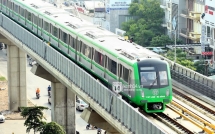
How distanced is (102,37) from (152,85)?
8835 millimetres

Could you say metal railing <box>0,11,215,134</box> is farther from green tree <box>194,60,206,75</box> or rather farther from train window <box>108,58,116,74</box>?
green tree <box>194,60,206,75</box>

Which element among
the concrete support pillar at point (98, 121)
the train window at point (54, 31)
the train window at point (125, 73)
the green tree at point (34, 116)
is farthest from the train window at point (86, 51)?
the train window at point (54, 31)

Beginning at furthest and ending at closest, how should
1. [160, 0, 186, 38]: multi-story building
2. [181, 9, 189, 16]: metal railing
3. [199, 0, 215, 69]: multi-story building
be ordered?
[160, 0, 186, 38]: multi-story building < [181, 9, 189, 16]: metal railing < [199, 0, 215, 69]: multi-story building

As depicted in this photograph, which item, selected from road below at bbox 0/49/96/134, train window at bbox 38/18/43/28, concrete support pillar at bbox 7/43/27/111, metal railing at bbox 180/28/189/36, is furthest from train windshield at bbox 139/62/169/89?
metal railing at bbox 180/28/189/36

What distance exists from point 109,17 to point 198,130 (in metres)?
71.2

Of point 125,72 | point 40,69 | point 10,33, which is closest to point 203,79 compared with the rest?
point 125,72

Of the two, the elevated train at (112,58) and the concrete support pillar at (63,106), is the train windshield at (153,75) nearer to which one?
the elevated train at (112,58)

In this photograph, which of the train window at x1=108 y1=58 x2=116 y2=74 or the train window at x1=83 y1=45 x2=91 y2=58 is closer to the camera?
the train window at x1=108 y1=58 x2=116 y2=74

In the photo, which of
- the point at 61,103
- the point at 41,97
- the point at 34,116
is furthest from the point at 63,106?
the point at 41,97

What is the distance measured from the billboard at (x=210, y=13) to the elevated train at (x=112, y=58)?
2279 cm

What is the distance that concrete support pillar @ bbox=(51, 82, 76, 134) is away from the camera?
57125 millimetres

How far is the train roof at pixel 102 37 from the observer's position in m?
39.5

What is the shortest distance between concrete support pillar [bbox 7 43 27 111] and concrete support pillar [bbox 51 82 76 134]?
14265mm

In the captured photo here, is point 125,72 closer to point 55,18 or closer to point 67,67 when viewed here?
point 67,67
